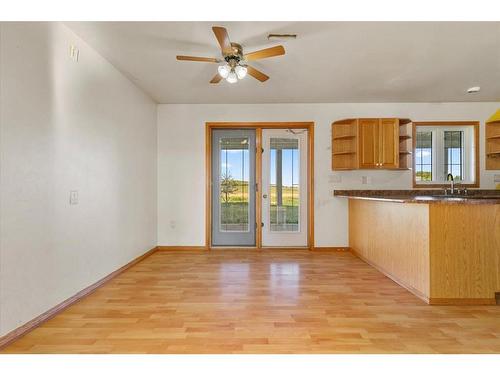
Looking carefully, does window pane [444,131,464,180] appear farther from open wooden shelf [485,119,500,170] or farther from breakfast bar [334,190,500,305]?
breakfast bar [334,190,500,305]

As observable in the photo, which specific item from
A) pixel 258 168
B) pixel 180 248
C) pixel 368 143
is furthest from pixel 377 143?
pixel 180 248

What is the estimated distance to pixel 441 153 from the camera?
4.73 metres

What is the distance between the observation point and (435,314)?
2299 millimetres

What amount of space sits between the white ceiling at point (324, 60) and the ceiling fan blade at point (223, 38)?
168 mm

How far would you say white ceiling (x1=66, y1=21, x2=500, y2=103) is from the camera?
2.48 metres

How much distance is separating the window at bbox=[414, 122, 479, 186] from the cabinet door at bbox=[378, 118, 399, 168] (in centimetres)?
68

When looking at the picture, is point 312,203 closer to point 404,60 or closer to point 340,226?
point 340,226

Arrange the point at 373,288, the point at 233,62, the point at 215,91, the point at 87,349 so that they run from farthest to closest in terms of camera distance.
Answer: the point at 215,91, the point at 373,288, the point at 233,62, the point at 87,349

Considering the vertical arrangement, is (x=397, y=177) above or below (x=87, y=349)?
above

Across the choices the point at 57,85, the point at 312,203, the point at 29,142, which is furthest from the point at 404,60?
the point at 29,142

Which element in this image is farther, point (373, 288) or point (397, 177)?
point (397, 177)

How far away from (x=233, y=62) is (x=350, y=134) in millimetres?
2554

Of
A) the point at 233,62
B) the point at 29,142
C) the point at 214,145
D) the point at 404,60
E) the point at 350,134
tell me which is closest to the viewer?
the point at 29,142

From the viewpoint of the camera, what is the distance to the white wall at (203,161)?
467 cm
